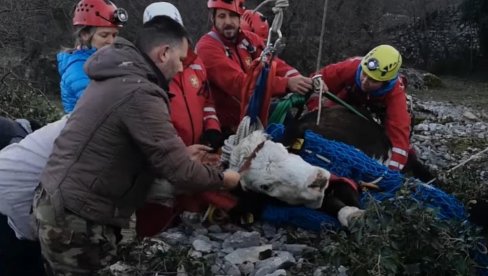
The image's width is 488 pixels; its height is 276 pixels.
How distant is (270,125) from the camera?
14.9 feet

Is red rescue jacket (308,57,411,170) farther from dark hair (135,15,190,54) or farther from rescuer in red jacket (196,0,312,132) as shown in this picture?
dark hair (135,15,190,54)

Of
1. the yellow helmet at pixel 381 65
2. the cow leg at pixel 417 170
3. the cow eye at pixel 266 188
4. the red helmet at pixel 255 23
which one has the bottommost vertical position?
the cow leg at pixel 417 170

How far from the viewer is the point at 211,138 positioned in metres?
4.61

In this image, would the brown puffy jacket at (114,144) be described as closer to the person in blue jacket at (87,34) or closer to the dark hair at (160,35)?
the dark hair at (160,35)

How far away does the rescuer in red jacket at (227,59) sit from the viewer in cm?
493

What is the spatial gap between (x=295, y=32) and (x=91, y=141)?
60.9 feet

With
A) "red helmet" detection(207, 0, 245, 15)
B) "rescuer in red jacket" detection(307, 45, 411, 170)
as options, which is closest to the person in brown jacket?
"red helmet" detection(207, 0, 245, 15)

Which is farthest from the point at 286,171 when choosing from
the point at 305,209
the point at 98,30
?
the point at 98,30

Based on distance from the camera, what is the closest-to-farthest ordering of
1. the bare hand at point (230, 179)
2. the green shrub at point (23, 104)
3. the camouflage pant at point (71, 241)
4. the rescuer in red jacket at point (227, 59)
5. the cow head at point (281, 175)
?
the camouflage pant at point (71, 241), the bare hand at point (230, 179), the cow head at point (281, 175), the rescuer in red jacket at point (227, 59), the green shrub at point (23, 104)

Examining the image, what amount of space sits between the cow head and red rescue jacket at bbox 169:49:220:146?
566mm

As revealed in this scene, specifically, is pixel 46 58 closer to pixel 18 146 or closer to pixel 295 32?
pixel 295 32

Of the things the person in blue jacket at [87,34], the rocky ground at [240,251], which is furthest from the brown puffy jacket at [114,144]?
the person in blue jacket at [87,34]

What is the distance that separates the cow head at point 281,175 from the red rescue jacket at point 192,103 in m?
0.57

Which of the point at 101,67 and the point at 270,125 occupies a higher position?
the point at 101,67
